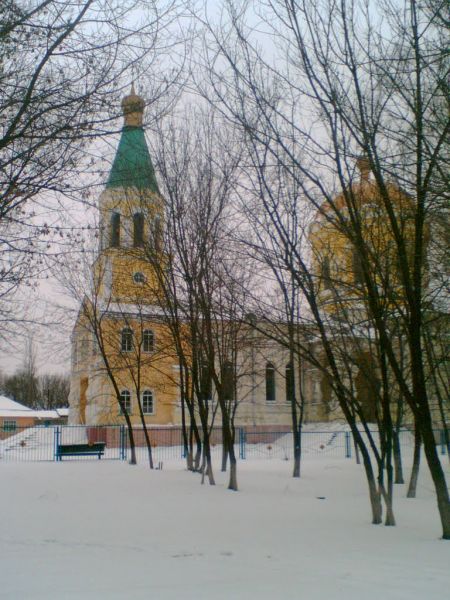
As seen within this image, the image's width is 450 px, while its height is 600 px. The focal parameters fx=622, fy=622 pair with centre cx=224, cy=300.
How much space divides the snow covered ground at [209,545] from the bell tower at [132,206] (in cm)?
410

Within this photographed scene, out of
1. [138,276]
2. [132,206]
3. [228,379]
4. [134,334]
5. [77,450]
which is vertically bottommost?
[77,450]

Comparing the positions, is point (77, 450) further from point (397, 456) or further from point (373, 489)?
point (373, 489)

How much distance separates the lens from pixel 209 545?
8.37 m

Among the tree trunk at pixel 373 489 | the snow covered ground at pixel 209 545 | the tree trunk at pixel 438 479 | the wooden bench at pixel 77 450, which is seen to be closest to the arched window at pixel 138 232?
the snow covered ground at pixel 209 545

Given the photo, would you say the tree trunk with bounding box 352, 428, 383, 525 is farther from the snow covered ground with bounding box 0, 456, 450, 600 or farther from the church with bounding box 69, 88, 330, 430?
the church with bounding box 69, 88, 330, 430

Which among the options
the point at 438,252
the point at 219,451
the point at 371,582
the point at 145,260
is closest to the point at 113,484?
the point at 145,260

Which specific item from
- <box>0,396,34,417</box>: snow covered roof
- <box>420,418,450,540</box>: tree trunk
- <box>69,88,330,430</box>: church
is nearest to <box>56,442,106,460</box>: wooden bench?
<box>69,88,330,430</box>: church

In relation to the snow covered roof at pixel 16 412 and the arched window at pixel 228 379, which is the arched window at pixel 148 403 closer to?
the snow covered roof at pixel 16 412

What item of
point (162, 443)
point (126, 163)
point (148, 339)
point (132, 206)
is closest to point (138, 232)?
point (132, 206)

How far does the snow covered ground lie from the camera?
19.6ft

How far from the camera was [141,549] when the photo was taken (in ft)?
26.3

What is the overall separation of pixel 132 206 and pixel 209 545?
29.7 ft

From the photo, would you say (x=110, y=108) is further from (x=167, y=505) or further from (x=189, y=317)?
(x=189, y=317)

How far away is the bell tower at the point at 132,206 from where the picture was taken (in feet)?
27.0
